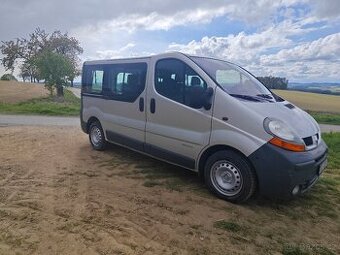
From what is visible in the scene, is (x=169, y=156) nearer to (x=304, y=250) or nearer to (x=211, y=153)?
(x=211, y=153)

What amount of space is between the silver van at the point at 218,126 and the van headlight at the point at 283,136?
0.04 feet

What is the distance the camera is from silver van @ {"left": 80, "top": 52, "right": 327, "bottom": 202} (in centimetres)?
451

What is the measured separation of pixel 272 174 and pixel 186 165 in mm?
1515

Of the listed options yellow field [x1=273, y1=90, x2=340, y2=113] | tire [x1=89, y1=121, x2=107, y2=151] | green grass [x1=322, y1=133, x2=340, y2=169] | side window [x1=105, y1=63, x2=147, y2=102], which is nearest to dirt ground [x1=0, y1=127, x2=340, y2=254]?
tire [x1=89, y1=121, x2=107, y2=151]

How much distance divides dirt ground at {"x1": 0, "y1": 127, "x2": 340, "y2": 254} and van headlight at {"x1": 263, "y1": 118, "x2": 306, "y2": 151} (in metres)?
0.95

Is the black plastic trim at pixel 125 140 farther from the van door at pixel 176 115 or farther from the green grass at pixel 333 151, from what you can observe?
the green grass at pixel 333 151

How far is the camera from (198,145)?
5.25 metres

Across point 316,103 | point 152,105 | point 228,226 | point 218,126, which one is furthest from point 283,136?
point 316,103

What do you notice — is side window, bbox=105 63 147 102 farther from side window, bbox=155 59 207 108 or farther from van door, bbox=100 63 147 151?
side window, bbox=155 59 207 108

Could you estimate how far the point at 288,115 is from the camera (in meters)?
4.91

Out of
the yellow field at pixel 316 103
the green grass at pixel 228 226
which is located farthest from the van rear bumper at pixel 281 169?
the yellow field at pixel 316 103

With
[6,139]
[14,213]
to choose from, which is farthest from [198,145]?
[6,139]

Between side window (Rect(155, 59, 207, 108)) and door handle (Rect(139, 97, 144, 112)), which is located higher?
side window (Rect(155, 59, 207, 108))

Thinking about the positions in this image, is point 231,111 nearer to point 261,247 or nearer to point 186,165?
point 186,165
